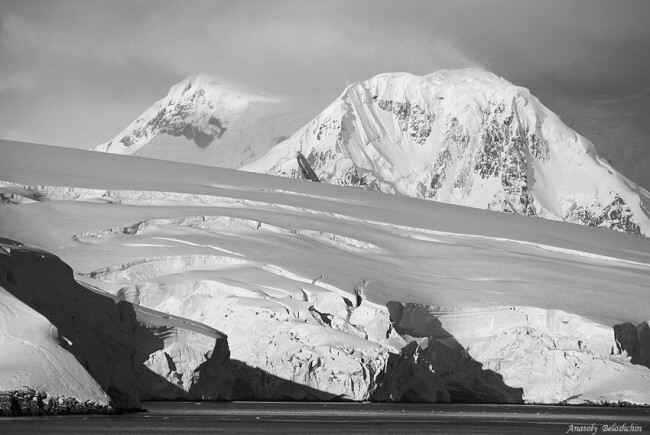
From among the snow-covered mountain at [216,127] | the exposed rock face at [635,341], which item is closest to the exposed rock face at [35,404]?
the exposed rock face at [635,341]

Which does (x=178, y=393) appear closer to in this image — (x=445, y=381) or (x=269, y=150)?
(x=445, y=381)

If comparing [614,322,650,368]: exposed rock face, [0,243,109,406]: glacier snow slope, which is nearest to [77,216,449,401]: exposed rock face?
[614,322,650,368]: exposed rock face

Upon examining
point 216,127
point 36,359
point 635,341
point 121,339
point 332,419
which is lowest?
point 332,419

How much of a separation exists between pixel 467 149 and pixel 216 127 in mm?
33878

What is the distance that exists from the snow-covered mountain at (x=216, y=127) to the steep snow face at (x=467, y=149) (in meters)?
9.88

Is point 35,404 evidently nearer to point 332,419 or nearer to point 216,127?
point 332,419

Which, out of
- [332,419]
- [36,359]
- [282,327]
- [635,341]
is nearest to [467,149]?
[635,341]

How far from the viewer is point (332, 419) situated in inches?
1473

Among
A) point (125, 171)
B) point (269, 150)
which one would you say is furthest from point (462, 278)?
point (269, 150)

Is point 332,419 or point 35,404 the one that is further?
point 332,419

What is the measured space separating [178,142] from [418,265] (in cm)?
13268

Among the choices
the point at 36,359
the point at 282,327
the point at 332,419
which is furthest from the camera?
the point at 282,327

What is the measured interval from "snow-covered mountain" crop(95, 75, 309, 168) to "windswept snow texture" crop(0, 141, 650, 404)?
349 ft

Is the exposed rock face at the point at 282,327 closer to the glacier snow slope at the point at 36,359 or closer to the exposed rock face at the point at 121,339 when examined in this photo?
the exposed rock face at the point at 121,339
